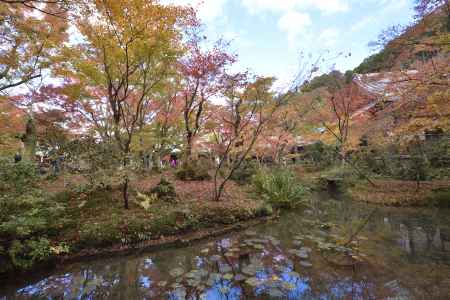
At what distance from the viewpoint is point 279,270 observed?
4168mm

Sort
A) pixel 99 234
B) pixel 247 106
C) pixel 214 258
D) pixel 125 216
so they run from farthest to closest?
pixel 247 106
pixel 125 216
pixel 99 234
pixel 214 258

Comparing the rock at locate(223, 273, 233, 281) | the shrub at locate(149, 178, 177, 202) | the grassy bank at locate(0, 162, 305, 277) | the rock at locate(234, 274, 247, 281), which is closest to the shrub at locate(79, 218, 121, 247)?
the grassy bank at locate(0, 162, 305, 277)

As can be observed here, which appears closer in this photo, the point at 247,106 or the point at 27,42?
the point at 27,42

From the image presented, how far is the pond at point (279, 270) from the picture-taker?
354cm

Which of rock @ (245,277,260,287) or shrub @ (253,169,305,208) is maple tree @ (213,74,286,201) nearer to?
shrub @ (253,169,305,208)

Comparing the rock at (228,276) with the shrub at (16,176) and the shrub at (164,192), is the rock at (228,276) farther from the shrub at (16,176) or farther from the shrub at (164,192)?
the shrub at (16,176)

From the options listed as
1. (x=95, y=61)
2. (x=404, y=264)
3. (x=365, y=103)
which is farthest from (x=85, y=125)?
(x=365, y=103)

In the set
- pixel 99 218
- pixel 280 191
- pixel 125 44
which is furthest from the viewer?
pixel 280 191

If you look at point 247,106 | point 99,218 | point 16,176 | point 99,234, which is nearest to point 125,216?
point 99,218

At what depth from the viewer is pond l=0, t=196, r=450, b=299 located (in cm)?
354

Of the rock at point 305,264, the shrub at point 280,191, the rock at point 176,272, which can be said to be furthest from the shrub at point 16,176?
the shrub at point 280,191

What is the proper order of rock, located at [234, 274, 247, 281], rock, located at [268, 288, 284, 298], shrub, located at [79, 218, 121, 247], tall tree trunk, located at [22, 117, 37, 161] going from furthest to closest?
tall tree trunk, located at [22, 117, 37, 161]
shrub, located at [79, 218, 121, 247]
rock, located at [234, 274, 247, 281]
rock, located at [268, 288, 284, 298]

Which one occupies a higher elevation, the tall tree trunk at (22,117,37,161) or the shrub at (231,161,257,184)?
the tall tree trunk at (22,117,37,161)

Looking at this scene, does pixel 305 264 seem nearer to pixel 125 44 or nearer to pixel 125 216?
pixel 125 216
